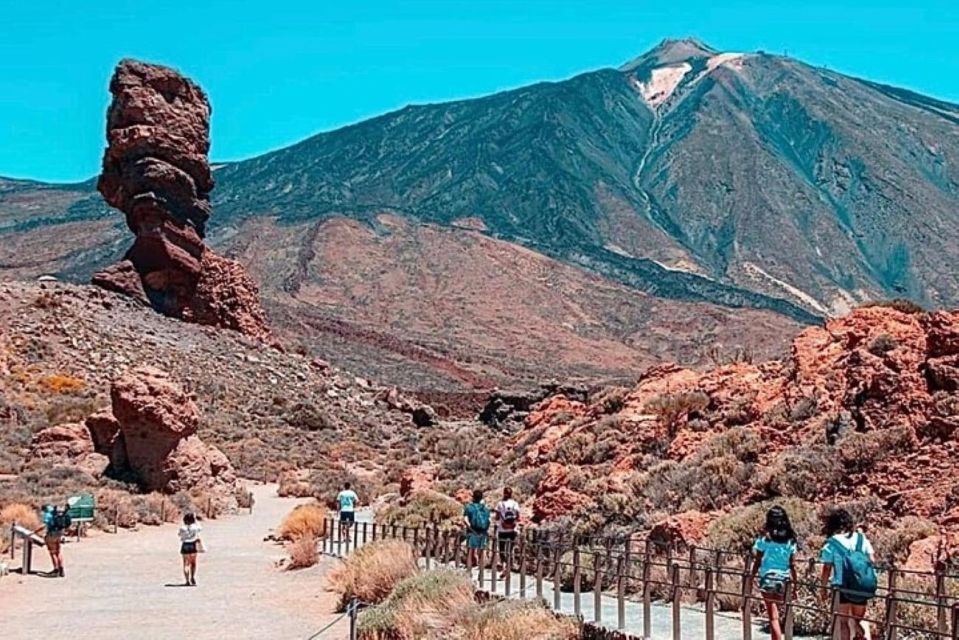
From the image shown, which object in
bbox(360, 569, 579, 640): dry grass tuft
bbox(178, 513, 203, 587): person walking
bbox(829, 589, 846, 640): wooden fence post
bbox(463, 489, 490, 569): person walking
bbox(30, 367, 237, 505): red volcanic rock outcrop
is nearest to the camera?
bbox(829, 589, 846, 640): wooden fence post

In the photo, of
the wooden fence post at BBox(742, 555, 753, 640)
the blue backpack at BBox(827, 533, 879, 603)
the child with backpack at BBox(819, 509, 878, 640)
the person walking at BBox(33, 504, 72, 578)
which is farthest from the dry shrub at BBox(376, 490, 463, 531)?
the blue backpack at BBox(827, 533, 879, 603)

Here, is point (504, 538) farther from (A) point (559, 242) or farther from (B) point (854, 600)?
(A) point (559, 242)

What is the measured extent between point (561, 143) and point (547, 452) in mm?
167639

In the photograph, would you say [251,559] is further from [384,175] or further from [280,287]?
[384,175]

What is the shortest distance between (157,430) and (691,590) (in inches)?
738

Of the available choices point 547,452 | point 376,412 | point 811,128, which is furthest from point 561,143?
point 547,452

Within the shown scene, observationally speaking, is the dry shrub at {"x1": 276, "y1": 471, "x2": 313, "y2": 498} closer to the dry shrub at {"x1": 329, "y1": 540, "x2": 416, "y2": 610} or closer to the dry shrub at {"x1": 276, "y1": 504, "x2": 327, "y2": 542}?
the dry shrub at {"x1": 276, "y1": 504, "x2": 327, "y2": 542}

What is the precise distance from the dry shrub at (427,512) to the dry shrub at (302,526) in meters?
1.17

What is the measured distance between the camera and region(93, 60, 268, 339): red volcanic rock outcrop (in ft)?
157

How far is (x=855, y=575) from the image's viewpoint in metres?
8.09

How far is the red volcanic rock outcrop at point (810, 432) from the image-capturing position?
1428 cm

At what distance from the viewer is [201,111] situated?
1998 inches

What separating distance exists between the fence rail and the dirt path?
2.08 m

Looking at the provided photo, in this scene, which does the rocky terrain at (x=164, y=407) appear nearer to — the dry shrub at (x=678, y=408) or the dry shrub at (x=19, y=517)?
the dry shrub at (x=19, y=517)
